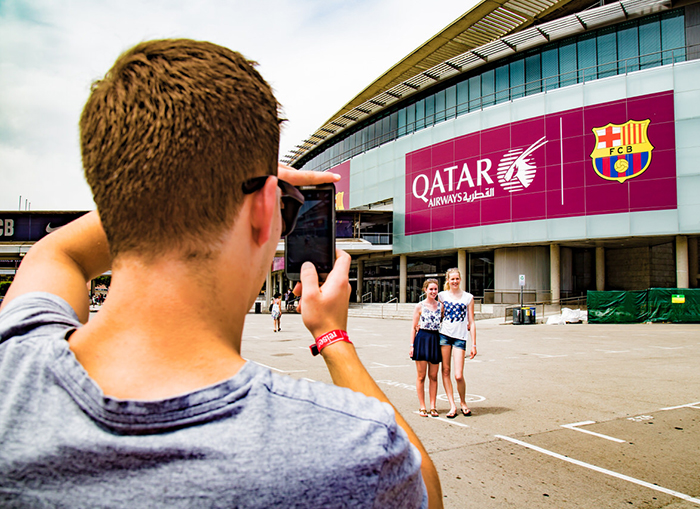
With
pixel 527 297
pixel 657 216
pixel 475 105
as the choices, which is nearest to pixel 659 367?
pixel 657 216

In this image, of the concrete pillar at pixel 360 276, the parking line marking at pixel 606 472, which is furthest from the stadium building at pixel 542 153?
the parking line marking at pixel 606 472

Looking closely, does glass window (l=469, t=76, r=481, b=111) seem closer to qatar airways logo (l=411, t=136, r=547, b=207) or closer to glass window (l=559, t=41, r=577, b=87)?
qatar airways logo (l=411, t=136, r=547, b=207)

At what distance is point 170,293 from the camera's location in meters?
0.91

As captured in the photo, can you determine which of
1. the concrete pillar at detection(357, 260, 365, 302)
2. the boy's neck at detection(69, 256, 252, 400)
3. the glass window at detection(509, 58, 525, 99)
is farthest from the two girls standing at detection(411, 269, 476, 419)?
the concrete pillar at detection(357, 260, 365, 302)

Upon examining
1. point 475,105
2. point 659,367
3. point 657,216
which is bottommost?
point 659,367

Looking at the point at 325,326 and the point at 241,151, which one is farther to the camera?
the point at 325,326

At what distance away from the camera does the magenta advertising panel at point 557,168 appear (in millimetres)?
29891

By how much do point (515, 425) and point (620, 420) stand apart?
1484 mm

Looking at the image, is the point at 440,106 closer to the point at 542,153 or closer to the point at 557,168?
the point at 542,153

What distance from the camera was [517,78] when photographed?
36.2 metres

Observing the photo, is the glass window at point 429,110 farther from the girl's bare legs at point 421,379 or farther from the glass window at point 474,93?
the girl's bare legs at point 421,379

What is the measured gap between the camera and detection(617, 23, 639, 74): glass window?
31594 millimetres

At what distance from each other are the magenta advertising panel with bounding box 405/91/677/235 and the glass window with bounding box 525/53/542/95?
9.14 feet

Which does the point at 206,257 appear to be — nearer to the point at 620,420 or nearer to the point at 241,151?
the point at 241,151
